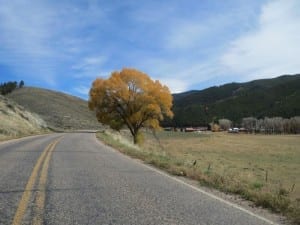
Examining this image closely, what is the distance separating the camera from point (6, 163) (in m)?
15.0

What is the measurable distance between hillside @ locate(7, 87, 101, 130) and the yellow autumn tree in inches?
1657

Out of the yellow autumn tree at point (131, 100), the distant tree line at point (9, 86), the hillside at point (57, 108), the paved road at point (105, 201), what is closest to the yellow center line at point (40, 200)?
the paved road at point (105, 201)

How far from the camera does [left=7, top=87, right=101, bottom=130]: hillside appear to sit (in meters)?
104

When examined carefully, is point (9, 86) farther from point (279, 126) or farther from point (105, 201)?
point (105, 201)

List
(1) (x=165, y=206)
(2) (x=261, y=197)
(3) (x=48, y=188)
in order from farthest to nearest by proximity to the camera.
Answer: (3) (x=48, y=188) → (2) (x=261, y=197) → (1) (x=165, y=206)

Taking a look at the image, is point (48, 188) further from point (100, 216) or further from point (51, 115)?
point (51, 115)

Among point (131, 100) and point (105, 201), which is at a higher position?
point (131, 100)

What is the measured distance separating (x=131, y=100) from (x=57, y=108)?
69.7 m

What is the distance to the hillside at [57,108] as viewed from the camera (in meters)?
104

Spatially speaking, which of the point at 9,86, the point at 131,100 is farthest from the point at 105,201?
the point at 9,86

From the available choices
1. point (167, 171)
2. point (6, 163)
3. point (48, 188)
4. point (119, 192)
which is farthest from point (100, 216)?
point (6, 163)

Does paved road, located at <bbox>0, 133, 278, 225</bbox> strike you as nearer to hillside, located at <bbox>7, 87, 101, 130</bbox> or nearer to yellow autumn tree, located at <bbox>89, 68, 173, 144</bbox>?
yellow autumn tree, located at <bbox>89, 68, 173, 144</bbox>

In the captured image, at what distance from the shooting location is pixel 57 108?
4646 inches

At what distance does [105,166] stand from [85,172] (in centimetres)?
202
